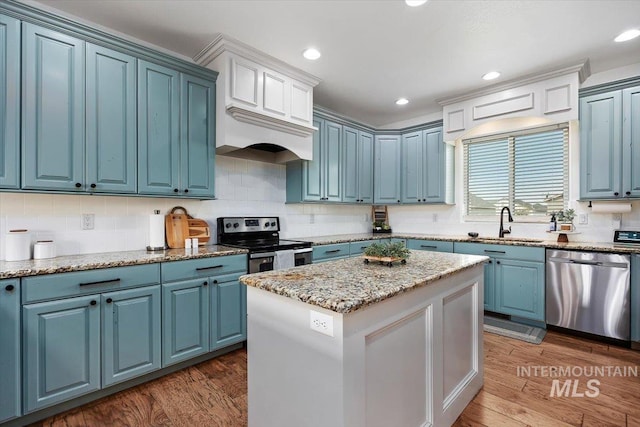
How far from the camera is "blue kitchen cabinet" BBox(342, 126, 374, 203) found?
13.9ft

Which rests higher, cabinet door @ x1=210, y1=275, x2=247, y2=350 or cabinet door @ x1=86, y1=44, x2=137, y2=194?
cabinet door @ x1=86, y1=44, x2=137, y2=194

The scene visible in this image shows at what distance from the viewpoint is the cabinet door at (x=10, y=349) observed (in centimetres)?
167

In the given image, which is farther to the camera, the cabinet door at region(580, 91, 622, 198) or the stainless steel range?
the cabinet door at region(580, 91, 622, 198)

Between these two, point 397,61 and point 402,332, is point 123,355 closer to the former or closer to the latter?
point 402,332

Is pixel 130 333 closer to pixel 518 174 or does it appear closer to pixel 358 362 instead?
pixel 358 362

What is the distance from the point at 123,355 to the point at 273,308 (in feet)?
4.71

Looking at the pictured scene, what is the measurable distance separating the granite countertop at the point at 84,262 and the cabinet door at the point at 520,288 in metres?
2.96

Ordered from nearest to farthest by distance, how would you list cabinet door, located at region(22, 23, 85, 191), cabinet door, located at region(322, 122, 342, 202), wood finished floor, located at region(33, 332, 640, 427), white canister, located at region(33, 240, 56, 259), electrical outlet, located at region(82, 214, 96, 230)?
wood finished floor, located at region(33, 332, 640, 427) < cabinet door, located at region(22, 23, 85, 191) < white canister, located at region(33, 240, 56, 259) < electrical outlet, located at region(82, 214, 96, 230) < cabinet door, located at region(322, 122, 342, 202)

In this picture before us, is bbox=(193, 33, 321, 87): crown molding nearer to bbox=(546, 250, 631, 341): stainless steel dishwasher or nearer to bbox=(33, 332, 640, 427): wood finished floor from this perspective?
bbox=(33, 332, 640, 427): wood finished floor

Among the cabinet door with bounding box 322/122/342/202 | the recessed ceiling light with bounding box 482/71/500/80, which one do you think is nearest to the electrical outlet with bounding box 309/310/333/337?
the cabinet door with bounding box 322/122/342/202

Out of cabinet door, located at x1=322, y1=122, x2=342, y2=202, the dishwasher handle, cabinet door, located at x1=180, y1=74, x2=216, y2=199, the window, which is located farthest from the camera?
cabinet door, located at x1=322, y1=122, x2=342, y2=202

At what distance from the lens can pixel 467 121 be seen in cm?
386

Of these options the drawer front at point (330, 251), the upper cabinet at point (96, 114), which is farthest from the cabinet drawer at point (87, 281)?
the drawer front at point (330, 251)

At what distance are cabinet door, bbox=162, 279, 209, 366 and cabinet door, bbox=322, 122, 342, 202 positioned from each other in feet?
6.80
